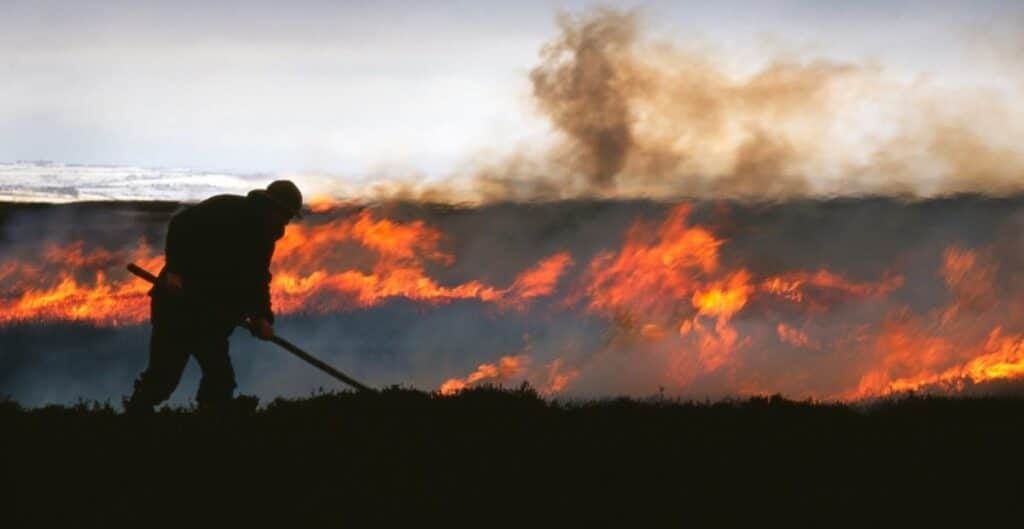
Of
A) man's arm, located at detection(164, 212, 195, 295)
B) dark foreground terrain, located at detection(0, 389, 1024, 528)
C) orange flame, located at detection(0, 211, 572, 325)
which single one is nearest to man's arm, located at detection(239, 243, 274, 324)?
man's arm, located at detection(164, 212, 195, 295)

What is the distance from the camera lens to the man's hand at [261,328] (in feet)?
39.8

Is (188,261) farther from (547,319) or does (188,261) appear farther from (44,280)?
(44,280)

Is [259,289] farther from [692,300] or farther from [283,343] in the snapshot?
[692,300]

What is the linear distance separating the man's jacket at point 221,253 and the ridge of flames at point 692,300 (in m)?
7.75

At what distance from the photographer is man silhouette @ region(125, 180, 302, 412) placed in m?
12.0

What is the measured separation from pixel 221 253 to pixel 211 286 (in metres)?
0.31

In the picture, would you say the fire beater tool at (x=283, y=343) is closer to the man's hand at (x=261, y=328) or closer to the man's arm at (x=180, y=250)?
the man's hand at (x=261, y=328)

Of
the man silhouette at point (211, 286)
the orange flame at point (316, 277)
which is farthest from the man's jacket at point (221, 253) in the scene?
the orange flame at point (316, 277)

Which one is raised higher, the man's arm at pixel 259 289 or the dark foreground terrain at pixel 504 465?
the man's arm at pixel 259 289

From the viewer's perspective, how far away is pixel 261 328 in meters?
12.2

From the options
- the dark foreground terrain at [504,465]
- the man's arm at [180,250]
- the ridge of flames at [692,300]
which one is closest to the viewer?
the dark foreground terrain at [504,465]

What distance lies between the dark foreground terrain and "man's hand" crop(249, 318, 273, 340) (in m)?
0.65

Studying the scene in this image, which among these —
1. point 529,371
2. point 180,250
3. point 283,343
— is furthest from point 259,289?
Result: point 529,371

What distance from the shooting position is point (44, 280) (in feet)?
111
